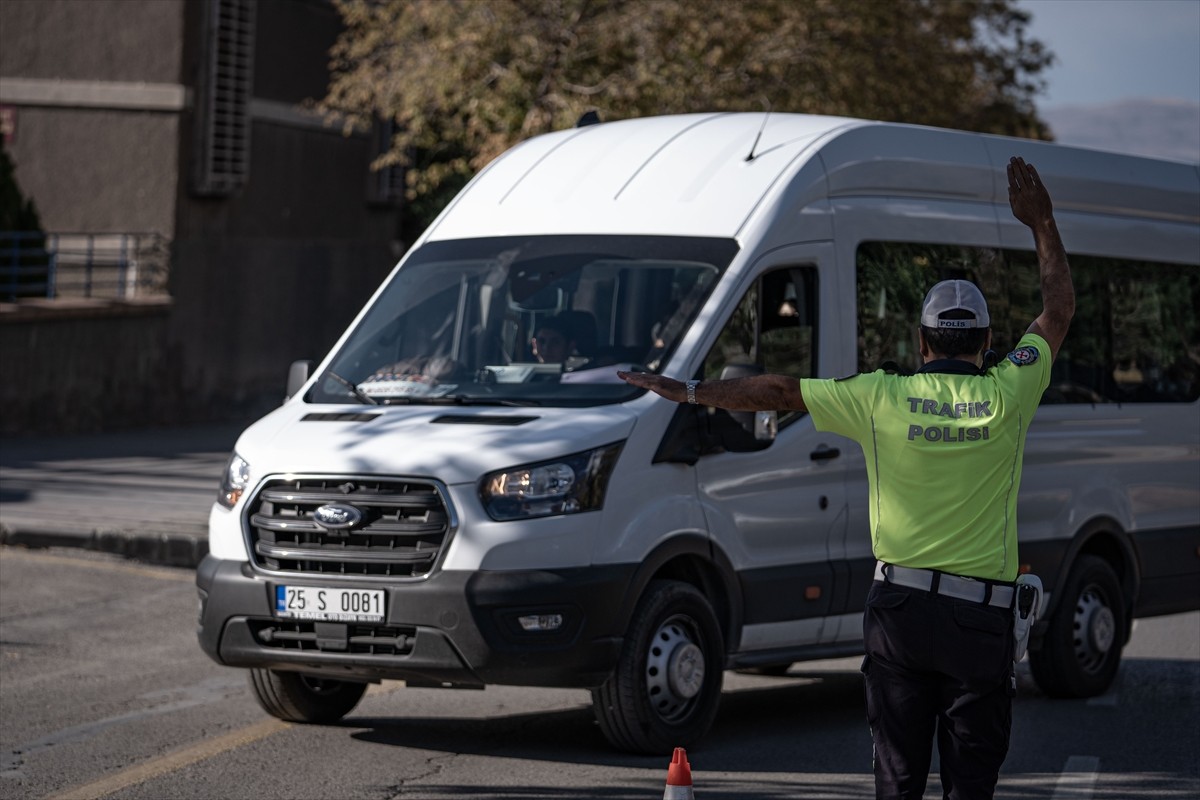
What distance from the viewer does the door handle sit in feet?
26.8

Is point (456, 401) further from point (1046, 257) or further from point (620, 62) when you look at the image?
point (620, 62)

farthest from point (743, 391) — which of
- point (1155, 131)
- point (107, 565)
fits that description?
point (1155, 131)

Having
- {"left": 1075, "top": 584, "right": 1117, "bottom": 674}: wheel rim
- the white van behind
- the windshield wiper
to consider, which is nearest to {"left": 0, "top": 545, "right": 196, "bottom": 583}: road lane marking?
the white van behind

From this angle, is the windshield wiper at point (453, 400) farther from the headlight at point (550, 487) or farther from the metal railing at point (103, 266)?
the metal railing at point (103, 266)

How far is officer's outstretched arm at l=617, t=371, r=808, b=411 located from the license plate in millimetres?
2298

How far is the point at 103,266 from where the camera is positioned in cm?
2181

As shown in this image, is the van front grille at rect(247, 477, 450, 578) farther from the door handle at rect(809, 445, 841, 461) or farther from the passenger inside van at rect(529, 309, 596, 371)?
the door handle at rect(809, 445, 841, 461)

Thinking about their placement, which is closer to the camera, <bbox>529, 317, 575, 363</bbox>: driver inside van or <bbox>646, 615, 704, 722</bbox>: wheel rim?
<bbox>646, 615, 704, 722</bbox>: wheel rim

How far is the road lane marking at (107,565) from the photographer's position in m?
12.3

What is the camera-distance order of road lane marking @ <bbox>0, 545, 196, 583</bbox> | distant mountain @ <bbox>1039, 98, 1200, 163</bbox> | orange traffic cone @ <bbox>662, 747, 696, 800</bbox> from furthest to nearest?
road lane marking @ <bbox>0, 545, 196, 583</bbox>
distant mountain @ <bbox>1039, 98, 1200, 163</bbox>
orange traffic cone @ <bbox>662, 747, 696, 800</bbox>

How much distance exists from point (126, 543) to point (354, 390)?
18.6 feet

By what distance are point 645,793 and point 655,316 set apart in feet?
6.82

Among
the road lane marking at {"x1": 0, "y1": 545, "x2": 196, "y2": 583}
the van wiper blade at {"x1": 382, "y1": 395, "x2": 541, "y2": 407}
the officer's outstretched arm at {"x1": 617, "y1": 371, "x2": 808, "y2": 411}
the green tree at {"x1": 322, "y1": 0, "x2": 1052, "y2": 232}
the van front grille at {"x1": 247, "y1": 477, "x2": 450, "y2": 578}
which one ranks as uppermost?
the green tree at {"x1": 322, "y1": 0, "x2": 1052, "y2": 232}

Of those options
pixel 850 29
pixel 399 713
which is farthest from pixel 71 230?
pixel 399 713
